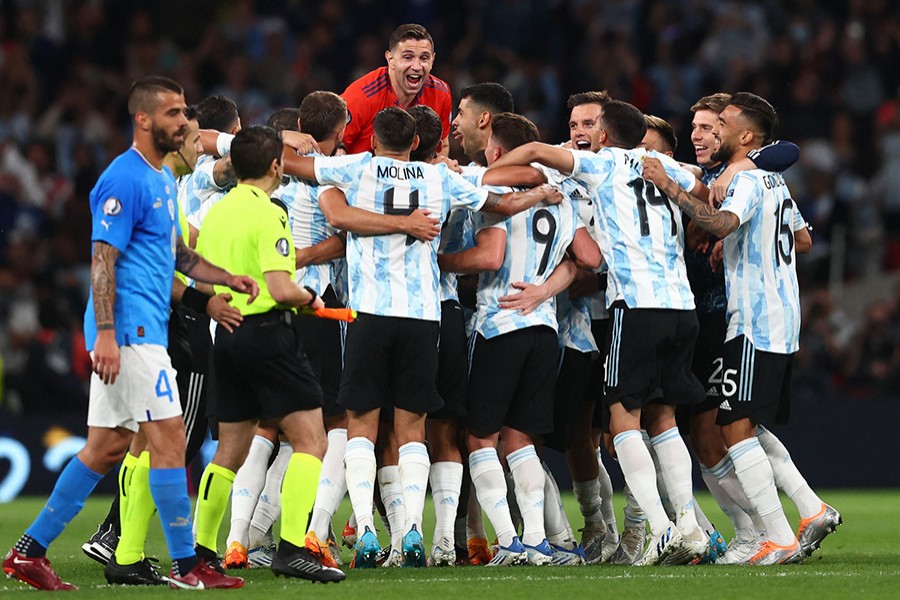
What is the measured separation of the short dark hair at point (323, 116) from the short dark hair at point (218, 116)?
714mm

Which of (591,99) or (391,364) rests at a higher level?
(591,99)

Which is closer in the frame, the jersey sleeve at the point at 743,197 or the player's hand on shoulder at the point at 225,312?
the player's hand on shoulder at the point at 225,312

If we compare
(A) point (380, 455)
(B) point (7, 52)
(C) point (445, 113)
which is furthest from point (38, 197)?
(A) point (380, 455)

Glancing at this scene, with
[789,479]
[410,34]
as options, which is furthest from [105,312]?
[789,479]

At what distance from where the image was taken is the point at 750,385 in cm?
832

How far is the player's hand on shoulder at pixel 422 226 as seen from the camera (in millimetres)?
7934

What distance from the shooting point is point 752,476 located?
8.21 meters

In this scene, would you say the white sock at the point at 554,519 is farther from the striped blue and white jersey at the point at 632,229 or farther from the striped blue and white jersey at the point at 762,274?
the striped blue and white jersey at the point at 762,274

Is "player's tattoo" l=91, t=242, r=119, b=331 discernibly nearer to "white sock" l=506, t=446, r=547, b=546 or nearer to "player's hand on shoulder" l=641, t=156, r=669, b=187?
"white sock" l=506, t=446, r=547, b=546

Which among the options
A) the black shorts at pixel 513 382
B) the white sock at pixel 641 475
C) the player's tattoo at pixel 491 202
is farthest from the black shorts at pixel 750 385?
the player's tattoo at pixel 491 202

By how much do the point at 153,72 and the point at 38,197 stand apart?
2.40 meters

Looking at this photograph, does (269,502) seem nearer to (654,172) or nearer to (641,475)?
(641,475)

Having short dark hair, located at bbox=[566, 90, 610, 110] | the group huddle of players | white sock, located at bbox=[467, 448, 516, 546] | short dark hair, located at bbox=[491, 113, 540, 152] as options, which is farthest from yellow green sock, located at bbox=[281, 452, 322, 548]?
short dark hair, located at bbox=[566, 90, 610, 110]

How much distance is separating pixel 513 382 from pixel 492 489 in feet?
1.97
